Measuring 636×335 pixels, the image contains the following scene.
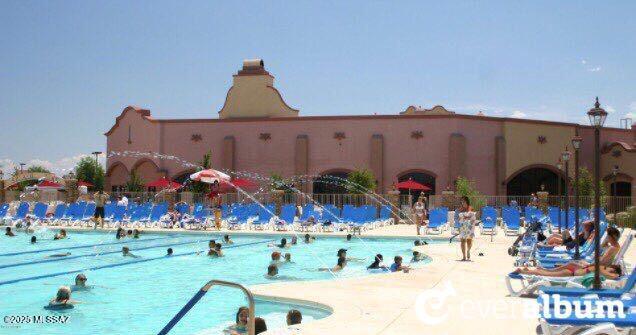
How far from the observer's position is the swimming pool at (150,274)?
825 cm

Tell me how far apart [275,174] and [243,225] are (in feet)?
34.9

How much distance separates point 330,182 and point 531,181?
1170 cm

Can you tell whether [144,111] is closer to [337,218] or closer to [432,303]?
[337,218]

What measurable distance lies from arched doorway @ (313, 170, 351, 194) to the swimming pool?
15.0 meters

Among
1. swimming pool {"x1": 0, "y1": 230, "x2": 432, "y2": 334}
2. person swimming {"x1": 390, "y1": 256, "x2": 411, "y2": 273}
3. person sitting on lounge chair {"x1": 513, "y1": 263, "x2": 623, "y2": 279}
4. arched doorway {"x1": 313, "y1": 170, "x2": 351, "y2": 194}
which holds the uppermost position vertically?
arched doorway {"x1": 313, "y1": 170, "x2": 351, "y2": 194}

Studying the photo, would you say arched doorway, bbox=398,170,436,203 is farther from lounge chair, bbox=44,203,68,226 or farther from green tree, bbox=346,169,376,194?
lounge chair, bbox=44,203,68,226

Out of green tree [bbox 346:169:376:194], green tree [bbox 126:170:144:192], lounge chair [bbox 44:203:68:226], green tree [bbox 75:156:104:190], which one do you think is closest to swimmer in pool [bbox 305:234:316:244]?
lounge chair [bbox 44:203:68:226]

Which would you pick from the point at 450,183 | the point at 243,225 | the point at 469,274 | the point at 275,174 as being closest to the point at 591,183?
the point at 450,183

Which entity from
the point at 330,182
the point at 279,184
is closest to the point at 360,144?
the point at 330,182

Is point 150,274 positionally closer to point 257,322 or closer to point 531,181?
point 257,322

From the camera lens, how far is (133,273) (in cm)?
1252

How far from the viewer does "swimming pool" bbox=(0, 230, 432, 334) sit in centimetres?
825

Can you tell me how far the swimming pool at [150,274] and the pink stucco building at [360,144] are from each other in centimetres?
1512

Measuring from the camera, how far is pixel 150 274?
1239cm
